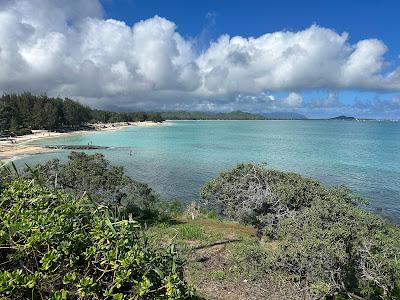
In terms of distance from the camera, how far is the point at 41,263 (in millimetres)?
2797

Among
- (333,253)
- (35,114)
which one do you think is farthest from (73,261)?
(35,114)

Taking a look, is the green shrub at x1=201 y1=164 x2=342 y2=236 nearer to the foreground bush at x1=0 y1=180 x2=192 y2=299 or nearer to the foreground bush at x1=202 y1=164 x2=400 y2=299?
the foreground bush at x1=202 y1=164 x2=400 y2=299

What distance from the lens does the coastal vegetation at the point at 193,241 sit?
109 inches

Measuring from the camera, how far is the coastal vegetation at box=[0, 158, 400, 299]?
2781mm

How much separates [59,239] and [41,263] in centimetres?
20

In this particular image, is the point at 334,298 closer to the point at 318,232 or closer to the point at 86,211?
the point at 318,232

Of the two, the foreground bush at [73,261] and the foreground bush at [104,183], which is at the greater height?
the foreground bush at [73,261]

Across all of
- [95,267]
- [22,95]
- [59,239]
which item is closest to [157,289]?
[95,267]

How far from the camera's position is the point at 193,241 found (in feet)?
42.9

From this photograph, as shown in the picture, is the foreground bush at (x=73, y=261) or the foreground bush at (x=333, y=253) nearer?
the foreground bush at (x=73, y=261)

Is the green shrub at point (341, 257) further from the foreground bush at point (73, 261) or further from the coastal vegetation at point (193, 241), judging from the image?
the foreground bush at point (73, 261)

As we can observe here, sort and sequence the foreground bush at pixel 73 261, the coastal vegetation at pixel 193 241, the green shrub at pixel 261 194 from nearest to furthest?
the foreground bush at pixel 73 261
the coastal vegetation at pixel 193 241
the green shrub at pixel 261 194

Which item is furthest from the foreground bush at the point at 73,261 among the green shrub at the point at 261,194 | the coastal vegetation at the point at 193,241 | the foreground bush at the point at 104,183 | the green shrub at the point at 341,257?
the foreground bush at the point at 104,183

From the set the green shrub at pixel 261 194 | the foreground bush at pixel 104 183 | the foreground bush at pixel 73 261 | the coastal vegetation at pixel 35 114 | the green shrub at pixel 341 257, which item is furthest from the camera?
the coastal vegetation at pixel 35 114
